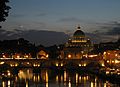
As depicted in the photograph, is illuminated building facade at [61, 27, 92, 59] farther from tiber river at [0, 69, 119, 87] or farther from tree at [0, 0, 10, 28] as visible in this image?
tree at [0, 0, 10, 28]

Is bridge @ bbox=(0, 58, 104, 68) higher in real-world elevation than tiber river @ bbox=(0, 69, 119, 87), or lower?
higher

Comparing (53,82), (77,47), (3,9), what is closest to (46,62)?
(53,82)

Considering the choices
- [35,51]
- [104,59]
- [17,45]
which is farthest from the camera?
[35,51]

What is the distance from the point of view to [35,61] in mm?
122250

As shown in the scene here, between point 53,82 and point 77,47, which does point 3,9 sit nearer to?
point 53,82

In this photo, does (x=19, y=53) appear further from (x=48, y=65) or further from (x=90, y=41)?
(x=90, y=41)

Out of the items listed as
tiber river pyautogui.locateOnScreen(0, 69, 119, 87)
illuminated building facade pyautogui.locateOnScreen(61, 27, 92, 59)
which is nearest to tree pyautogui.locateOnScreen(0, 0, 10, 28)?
tiber river pyautogui.locateOnScreen(0, 69, 119, 87)

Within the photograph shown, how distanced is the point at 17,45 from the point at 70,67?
19.3 metres

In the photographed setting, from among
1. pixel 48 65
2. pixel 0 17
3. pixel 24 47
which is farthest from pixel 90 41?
pixel 0 17

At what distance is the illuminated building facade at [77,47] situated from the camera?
555 ft

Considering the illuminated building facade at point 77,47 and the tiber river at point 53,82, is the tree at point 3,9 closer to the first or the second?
the tiber river at point 53,82

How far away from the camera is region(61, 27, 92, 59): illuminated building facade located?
169 m

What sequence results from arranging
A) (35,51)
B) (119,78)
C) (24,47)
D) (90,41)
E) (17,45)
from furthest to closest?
1. (90,41)
2. (35,51)
3. (24,47)
4. (17,45)
5. (119,78)

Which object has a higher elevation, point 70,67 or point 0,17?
point 0,17
